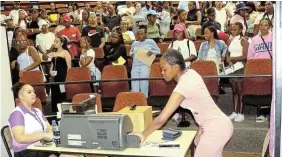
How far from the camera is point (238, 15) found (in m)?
7.11

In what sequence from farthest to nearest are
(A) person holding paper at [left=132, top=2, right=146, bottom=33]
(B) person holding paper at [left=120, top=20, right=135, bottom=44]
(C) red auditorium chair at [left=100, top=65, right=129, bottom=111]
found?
(A) person holding paper at [left=132, top=2, right=146, bottom=33], (B) person holding paper at [left=120, top=20, right=135, bottom=44], (C) red auditorium chair at [left=100, top=65, right=129, bottom=111]

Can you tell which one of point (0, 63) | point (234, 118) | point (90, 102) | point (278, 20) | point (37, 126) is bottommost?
point (234, 118)

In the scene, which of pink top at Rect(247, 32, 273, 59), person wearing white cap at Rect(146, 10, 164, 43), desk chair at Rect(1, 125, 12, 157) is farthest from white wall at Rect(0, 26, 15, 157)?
person wearing white cap at Rect(146, 10, 164, 43)

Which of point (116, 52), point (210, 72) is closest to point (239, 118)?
point (210, 72)

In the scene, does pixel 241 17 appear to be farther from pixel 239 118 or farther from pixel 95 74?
pixel 95 74

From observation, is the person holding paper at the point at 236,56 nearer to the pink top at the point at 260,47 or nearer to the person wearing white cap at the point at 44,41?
the pink top at the point at 260,47

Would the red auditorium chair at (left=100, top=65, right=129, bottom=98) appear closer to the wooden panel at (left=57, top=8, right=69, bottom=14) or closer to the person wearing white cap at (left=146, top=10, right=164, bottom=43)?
the person wearing white cap at (left=146, top=10, right=164, bottom=43)

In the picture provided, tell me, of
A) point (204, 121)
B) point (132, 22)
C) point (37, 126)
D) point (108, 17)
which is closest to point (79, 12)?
point (108, 17)

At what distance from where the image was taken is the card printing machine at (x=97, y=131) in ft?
9.70

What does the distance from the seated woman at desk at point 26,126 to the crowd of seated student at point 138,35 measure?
86.3 inches

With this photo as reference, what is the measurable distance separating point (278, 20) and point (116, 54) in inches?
184

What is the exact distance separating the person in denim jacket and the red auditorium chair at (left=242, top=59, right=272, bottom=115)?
55cm

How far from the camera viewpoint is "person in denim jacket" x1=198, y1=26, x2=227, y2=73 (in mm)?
5438

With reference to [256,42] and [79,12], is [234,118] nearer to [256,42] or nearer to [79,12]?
[256,42]
